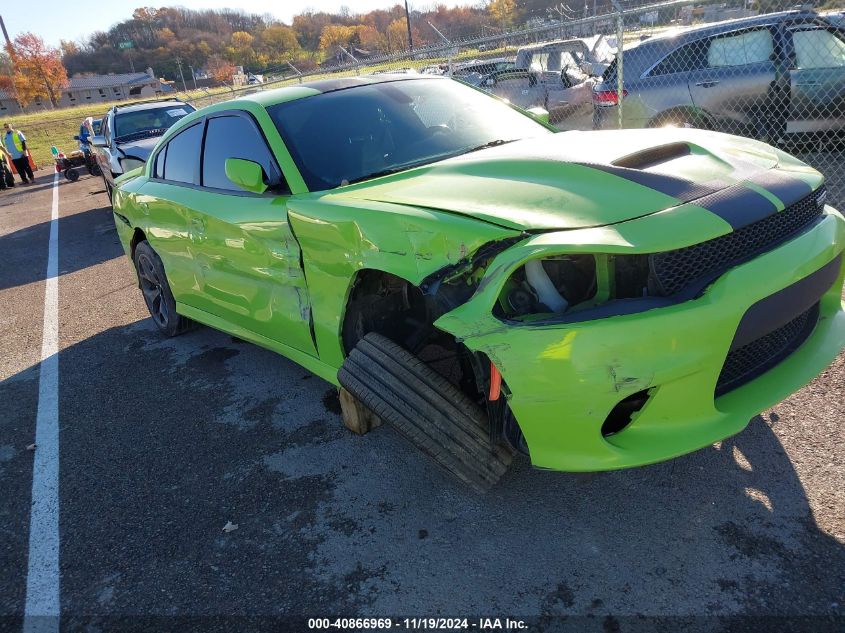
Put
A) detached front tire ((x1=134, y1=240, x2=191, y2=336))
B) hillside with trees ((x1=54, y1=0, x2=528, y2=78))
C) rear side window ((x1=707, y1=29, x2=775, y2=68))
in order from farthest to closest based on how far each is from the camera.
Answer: hillside with trees ((x1=54, y1=0, x2=528, y2=78)), rear side window ((x1=707, y1=29, x2=775, y2=68)), detached front tire ((x1=134, y1=240, x2=191, y2=336))

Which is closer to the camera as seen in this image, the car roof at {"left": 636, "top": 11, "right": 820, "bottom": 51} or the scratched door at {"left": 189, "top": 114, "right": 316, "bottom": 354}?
the scratched door at {"left": 189, "top": 114, "right": 316, "bottom": 354}

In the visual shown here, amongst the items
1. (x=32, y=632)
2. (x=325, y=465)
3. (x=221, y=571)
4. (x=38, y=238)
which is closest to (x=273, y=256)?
(x=325, y=465)

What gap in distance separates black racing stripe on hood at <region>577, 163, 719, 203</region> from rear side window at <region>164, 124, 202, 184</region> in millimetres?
2824

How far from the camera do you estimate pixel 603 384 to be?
1.97 metres

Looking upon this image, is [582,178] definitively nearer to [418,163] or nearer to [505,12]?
[418,163]

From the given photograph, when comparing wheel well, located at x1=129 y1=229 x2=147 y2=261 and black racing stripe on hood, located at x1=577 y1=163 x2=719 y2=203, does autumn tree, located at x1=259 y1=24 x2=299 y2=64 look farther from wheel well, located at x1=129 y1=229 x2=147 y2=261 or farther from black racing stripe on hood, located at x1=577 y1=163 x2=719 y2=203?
black racing stripe on hood, located at x1=577 y1=163 x2=719 y2=203

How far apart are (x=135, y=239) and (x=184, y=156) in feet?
4.00

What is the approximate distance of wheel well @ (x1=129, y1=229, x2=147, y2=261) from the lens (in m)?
5.04

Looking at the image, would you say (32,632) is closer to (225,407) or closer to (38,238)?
(225,407)

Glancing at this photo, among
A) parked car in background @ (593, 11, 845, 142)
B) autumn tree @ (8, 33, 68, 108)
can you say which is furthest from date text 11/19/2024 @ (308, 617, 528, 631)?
autumn tree @ (8, 33, 68, 108)

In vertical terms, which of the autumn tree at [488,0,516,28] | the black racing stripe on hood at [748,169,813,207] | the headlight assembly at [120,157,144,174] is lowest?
the headlight assembly at [120,157,144,174]

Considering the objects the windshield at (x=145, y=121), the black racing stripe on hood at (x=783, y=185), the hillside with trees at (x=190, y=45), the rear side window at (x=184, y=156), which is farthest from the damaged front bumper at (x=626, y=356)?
the hillside with trees at (x=190, y=45)

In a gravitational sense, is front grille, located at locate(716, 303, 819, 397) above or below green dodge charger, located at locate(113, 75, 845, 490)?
below

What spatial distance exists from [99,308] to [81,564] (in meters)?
4.11
